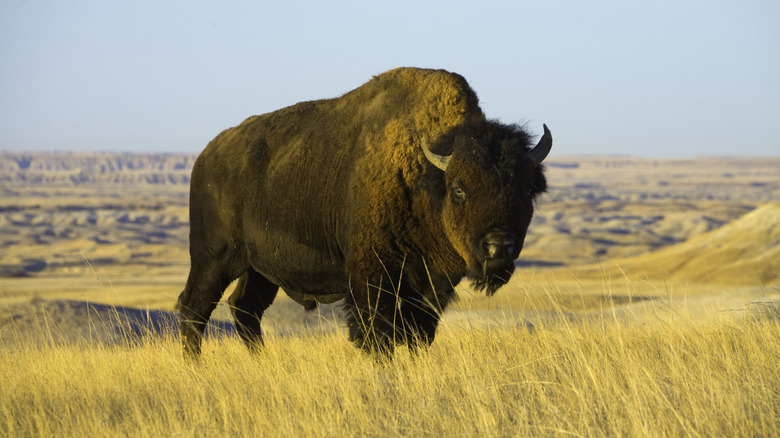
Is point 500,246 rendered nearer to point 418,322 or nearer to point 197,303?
point 418,322

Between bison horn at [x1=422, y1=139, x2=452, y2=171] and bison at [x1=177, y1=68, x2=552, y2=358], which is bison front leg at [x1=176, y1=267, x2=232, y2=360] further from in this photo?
bison horn at [x1=422, y1=139, x2=452, y2=171]

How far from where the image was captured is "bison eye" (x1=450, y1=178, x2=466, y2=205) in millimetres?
6840

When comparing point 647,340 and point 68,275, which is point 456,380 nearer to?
point 647,340

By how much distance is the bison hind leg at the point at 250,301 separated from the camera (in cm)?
948

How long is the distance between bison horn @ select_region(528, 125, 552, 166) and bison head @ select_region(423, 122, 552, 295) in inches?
0.4

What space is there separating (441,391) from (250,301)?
4.26 m

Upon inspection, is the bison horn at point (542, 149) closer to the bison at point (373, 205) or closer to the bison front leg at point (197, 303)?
the bison at point (373, 205)

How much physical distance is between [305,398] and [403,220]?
2.09 meters

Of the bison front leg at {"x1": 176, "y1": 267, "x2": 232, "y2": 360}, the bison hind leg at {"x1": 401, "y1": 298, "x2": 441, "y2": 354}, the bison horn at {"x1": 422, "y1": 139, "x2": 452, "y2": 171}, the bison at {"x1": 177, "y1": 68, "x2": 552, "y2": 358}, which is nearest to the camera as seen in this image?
the bison at {"x1": 177, "y1": 68, "x2": 552, "y2": 358}

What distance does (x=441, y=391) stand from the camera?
233 inches

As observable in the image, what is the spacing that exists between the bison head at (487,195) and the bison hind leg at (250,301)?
3.34m

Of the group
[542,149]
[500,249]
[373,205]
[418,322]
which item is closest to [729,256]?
[542,149]

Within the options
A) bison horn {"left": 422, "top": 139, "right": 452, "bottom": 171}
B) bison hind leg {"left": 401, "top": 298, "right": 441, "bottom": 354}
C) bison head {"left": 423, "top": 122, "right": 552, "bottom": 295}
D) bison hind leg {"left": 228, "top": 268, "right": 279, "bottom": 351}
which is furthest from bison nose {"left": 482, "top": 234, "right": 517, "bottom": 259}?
bison hind leg {"left": 228, "top": 268, "right": 279, "bottom": 351}

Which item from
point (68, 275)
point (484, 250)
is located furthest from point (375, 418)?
point (68, 275)
